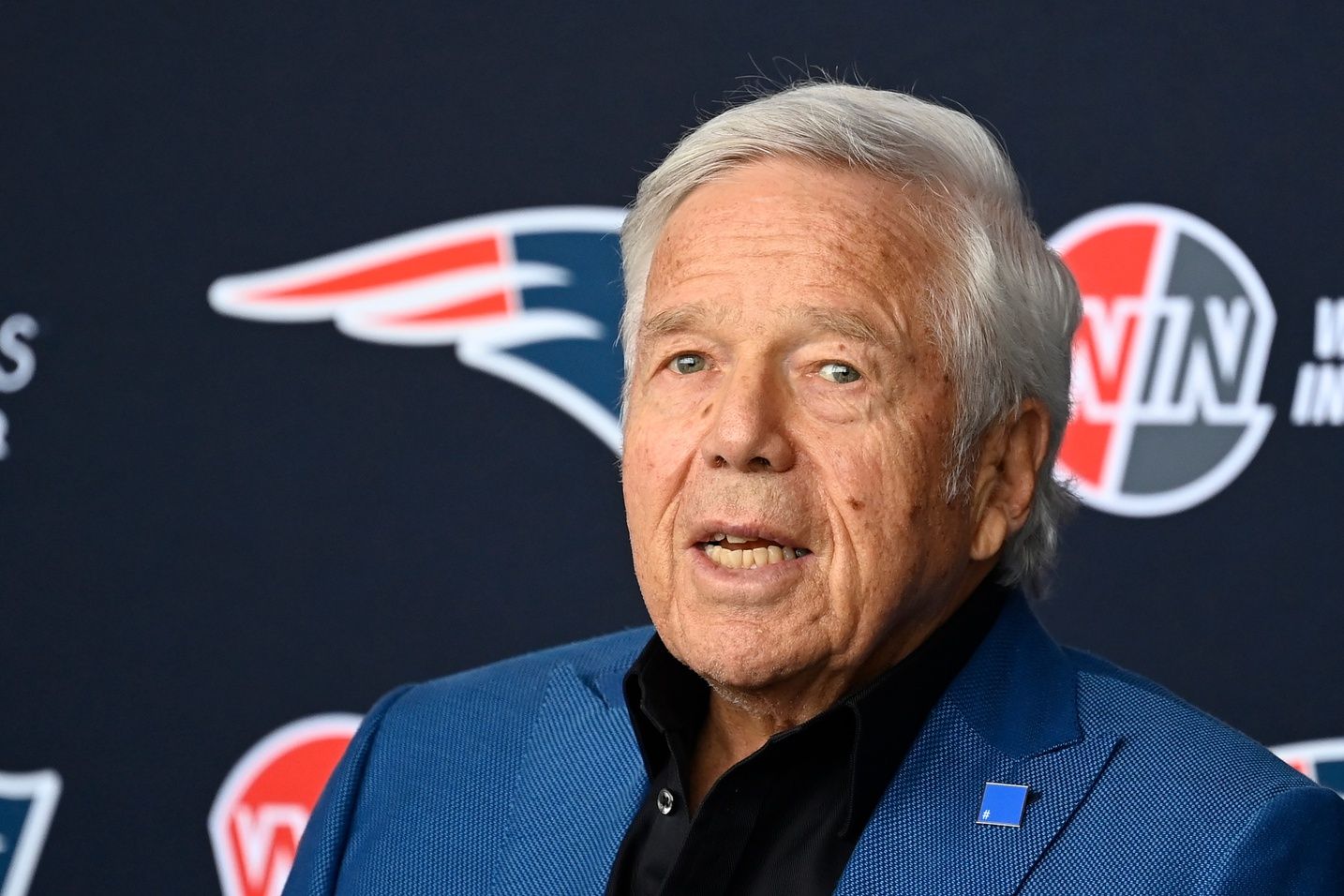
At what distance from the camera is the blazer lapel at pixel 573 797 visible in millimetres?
1530

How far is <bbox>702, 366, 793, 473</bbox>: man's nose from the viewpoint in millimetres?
1369

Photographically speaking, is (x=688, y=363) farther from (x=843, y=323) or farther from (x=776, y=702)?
(x=776, y=702)

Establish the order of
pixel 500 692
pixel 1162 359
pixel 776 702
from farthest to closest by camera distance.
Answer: pixel 1162 359, pixel 500 692, pixel 776 702

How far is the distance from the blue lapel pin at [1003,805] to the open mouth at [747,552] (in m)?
0.27

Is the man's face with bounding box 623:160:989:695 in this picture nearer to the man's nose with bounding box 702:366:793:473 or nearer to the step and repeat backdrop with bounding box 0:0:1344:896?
the man's nose with bounding box 702:366:793:473

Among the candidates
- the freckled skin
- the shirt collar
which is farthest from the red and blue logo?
the freckled skin

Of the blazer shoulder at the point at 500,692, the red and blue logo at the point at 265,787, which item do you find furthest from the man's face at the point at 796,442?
the red and blue logo at the point at 265,787

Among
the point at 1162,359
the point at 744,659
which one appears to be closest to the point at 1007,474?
the point at 744,659

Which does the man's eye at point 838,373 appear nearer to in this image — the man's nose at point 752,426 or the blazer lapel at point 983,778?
the man's nose at point 752,426

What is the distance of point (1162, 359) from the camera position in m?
2.27

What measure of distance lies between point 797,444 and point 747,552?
10cm

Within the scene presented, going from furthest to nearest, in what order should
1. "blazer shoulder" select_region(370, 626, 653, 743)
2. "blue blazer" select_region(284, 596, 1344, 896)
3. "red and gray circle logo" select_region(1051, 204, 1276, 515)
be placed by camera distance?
1. "red and gray circle logo" select_region(1051, 204, 1276, 515)
2. "blazer shoulder" select_region(370, 626, 653, 743)
3. "blue blazer" select_region(284, 596, 1344, 896)

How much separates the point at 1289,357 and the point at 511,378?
1106mm

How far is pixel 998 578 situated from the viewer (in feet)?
5.27
